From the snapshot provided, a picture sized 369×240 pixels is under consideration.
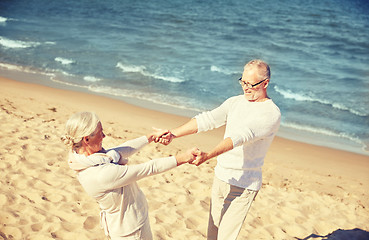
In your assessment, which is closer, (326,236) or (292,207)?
(326,236)

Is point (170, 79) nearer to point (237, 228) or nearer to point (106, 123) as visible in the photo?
point (106, 123)

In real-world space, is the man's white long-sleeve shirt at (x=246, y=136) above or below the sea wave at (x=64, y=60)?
above

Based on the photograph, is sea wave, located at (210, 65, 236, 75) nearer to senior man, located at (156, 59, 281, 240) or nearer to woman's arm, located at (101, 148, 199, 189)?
senior man, located at (156, 59, 281, 240)

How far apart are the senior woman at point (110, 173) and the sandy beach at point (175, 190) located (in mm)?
2070

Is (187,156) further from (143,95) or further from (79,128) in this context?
(143,95)

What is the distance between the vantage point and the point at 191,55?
1981cm

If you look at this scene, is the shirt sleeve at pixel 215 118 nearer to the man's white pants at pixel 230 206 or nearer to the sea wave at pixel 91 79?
the man's white pants at pixel 230 206

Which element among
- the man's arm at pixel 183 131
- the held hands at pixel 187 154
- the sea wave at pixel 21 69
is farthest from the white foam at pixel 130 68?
the held hands at pixel 187 154

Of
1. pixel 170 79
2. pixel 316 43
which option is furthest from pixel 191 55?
pixel 316 43

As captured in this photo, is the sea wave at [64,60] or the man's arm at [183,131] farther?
the sea wave at [64,60]

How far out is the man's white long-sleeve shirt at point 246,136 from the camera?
3785 mm

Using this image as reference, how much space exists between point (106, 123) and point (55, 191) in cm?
414

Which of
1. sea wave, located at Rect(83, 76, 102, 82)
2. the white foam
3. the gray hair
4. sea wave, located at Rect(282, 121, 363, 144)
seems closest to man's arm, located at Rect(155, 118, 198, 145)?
the gray hair

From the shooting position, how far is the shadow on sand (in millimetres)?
6025
